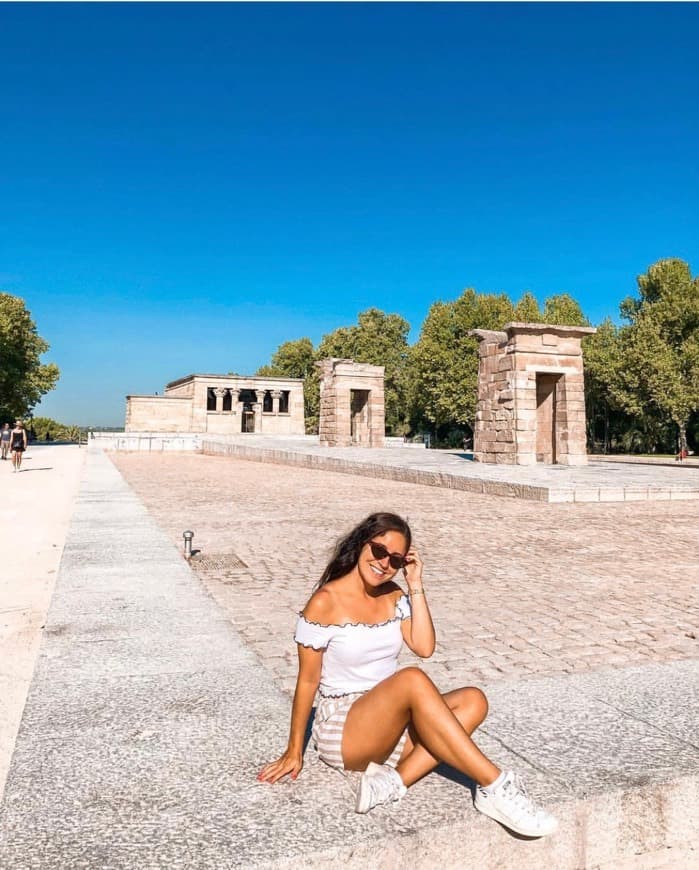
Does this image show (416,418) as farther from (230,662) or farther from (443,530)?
(230,662)

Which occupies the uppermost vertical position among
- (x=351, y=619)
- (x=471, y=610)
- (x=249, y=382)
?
(x=249, y=382)

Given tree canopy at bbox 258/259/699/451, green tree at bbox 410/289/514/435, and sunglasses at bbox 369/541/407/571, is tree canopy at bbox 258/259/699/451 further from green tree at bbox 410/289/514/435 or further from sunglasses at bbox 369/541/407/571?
sunglasses at bbox 369/541/407/571

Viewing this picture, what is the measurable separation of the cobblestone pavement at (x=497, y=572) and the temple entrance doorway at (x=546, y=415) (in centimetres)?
793

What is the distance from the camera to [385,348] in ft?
212

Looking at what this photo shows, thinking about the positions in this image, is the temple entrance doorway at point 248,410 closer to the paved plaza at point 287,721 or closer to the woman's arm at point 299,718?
the paved plaza at point 287,721

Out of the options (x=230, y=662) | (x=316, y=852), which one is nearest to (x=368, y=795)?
(x=316, y=852)

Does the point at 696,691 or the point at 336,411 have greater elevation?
the point at 336,411

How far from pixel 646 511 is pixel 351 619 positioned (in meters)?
11.0

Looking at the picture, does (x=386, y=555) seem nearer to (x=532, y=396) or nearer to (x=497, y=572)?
(x=497, y=572)

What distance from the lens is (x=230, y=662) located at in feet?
12.4

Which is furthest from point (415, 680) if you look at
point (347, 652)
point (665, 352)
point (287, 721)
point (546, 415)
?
point (665, 352)

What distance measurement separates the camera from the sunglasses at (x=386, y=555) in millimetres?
2684

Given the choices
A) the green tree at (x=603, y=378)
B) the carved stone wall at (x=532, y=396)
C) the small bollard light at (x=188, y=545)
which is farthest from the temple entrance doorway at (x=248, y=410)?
the small bollard light at (x=188, y=545)

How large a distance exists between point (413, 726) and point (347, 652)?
375mm
